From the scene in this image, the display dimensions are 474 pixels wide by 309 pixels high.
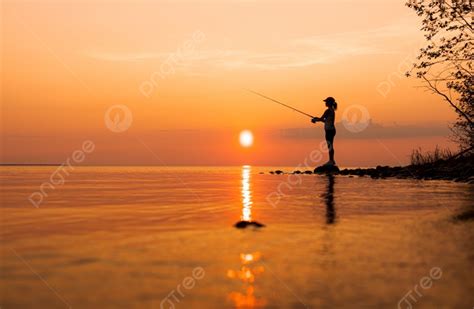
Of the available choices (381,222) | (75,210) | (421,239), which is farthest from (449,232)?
(75,210)

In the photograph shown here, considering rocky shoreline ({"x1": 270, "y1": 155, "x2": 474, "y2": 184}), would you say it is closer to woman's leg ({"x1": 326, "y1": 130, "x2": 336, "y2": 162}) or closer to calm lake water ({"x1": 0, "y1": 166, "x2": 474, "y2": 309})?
woman's leg ({"x1": 326, "y1": 130, "x2": 336, "y2": 162})

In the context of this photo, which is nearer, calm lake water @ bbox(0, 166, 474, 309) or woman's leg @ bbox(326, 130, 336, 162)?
calm lake water @ bbox(0, 166, 474, 309)

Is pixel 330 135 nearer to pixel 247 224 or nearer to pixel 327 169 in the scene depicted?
pixel 327 169

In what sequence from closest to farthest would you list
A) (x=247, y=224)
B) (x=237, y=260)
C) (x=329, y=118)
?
(x=237, y=260), (x=247, y=224), (x=329, y=118)

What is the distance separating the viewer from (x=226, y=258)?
587 cm

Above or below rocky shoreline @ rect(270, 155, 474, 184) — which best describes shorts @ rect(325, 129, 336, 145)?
above

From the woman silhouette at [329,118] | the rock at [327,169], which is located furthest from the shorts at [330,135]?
the rock at [327,169]

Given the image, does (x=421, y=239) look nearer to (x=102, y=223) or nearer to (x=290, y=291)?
(x=290, y=291)

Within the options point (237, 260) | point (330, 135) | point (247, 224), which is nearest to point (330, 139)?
point (330, 135)

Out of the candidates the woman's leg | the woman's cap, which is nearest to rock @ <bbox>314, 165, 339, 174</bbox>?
the woman's leg

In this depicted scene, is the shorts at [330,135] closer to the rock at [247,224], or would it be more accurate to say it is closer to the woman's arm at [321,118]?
the woman's arm at [321,118]

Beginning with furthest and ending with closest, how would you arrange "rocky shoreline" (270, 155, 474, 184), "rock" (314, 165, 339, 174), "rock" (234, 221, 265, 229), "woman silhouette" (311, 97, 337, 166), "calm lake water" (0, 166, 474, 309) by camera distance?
"rock" (314, 165, 339, 174) < "woman silhouette" (311, 97, 337, 166) < "rocky shoreline" (270, 155, 474, 184) < "rock" (234, 221, 265, 229) < "calm lake water" (0, 166, 474, 309)

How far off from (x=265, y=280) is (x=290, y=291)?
43 centimetres

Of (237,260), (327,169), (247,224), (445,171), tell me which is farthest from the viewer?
(327,169)
